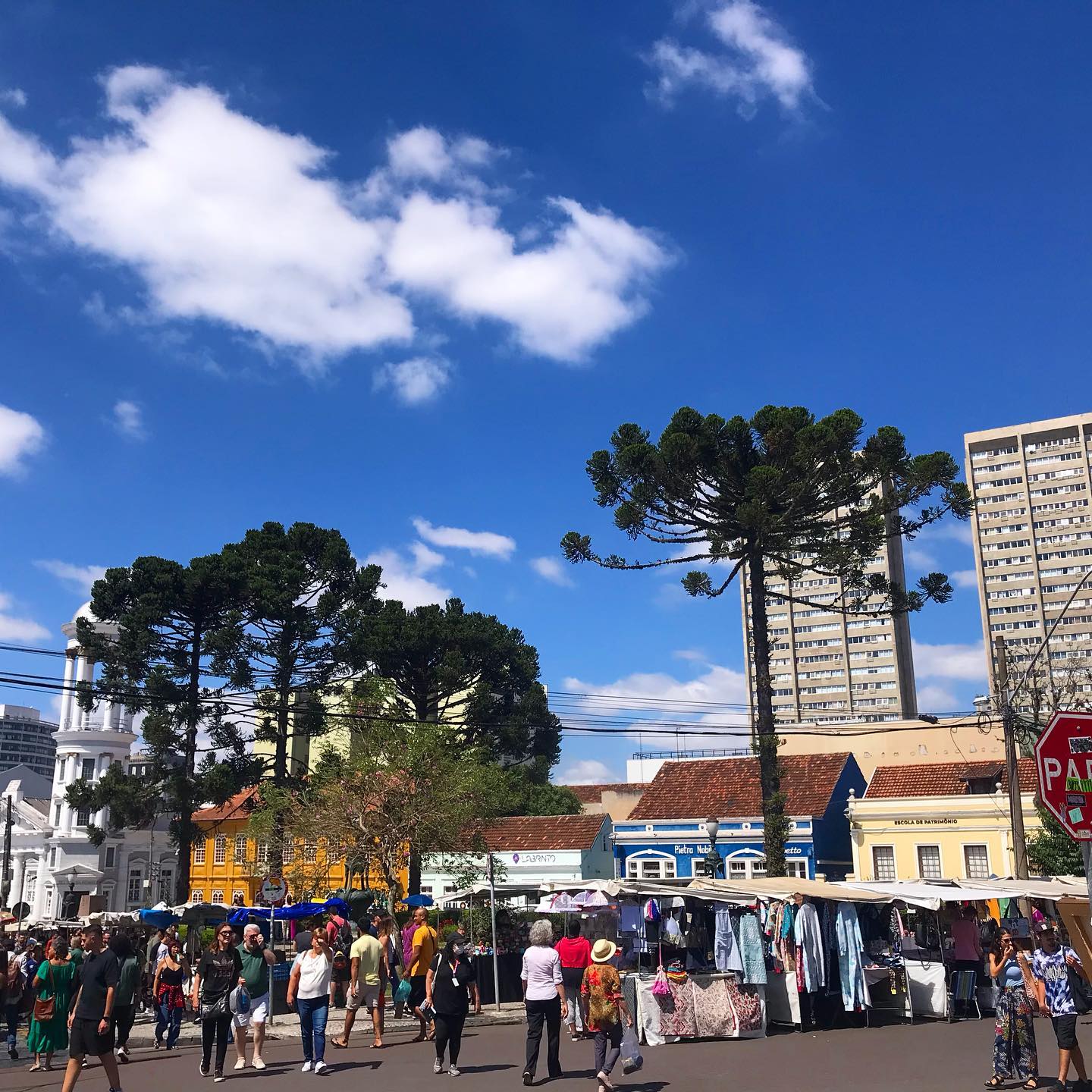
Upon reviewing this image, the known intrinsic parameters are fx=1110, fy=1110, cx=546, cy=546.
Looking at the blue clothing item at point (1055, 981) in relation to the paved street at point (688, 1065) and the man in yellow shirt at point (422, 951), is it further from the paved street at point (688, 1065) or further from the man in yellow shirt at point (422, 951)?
the man in yellow shirt at point (422, 951)

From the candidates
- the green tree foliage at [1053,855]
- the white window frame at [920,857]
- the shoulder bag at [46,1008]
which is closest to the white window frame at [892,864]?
the white window frame at [920,857]

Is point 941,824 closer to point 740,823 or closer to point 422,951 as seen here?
point 740,823

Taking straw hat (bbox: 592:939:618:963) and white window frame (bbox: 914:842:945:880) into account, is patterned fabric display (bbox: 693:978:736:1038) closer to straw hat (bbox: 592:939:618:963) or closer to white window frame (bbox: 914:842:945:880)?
straw hat (bbox: 592:939:618:963)

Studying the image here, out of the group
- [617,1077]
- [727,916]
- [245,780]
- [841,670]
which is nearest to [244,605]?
[245,780]

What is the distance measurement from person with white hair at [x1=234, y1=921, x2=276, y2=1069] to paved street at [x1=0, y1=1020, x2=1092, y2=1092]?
0.30m

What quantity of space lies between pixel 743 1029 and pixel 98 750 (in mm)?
53129

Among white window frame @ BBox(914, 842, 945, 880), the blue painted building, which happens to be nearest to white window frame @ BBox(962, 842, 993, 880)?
white window frame @ BBox(914, 842, 945, 880)

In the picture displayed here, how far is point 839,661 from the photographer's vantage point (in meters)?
140

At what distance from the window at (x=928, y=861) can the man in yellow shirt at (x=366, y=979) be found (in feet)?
88.5

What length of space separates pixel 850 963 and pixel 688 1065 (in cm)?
458

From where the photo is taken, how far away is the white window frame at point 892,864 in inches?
1483

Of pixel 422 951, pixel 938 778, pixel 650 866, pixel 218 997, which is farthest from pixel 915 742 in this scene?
pixel 218 997

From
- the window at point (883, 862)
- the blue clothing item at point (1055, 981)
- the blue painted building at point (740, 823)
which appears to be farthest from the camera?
the blue painted building at point (740, 823)

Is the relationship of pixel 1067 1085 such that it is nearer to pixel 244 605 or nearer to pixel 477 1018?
pixel 477 1018
